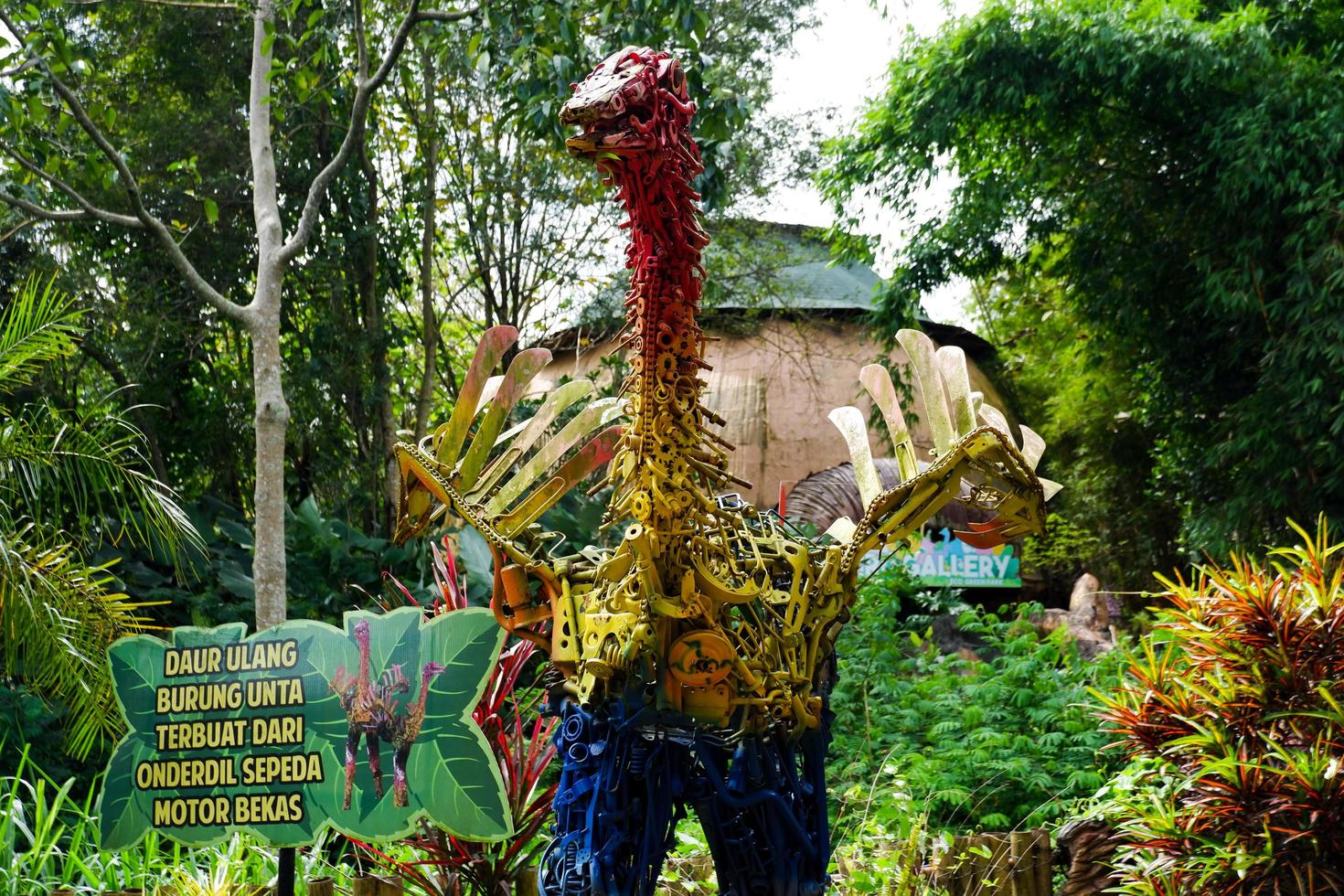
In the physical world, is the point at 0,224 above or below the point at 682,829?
above

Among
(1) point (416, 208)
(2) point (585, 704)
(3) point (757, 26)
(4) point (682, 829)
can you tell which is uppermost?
(3) point (757, 26)

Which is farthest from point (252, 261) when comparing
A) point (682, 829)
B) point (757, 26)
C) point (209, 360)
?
point (682, 829)

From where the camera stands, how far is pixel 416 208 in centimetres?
954

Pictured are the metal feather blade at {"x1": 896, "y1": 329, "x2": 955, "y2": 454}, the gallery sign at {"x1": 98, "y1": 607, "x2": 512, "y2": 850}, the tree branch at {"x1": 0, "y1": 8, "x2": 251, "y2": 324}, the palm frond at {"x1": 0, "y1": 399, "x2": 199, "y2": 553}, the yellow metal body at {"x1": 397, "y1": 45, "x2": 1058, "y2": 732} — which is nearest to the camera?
the yellow metal body at {"x1": 397, "y1": 45, "x2": 1058, "y2": 732}

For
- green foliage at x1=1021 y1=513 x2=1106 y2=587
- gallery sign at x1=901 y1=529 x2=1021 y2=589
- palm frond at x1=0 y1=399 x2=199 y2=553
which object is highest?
green foliage at x1=1021 y1=513 x2=1106 y2=587

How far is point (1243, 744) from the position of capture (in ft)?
12.0

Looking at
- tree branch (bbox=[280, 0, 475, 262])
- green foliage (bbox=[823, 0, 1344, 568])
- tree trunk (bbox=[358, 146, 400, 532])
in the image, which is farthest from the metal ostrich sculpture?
tree trunk (bbox=[358, 146, 400, 532])

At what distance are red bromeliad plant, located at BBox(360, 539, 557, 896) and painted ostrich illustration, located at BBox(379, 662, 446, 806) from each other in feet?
1.63

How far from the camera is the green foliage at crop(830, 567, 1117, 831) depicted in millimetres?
5160

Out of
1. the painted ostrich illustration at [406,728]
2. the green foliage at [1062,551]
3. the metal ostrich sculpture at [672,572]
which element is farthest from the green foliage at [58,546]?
the green foliage at [1062,551]

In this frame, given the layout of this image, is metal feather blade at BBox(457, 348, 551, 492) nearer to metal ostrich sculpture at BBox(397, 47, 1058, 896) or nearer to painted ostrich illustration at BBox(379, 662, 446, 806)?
metal ostrich sculpture at BBox(397, 47, 1058, 896)

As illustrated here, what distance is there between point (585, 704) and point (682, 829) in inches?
80.3

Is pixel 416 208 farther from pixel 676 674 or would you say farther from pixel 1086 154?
pixel 676 674

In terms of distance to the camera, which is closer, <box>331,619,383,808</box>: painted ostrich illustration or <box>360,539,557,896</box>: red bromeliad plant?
<box>331,619,383,808</box>: painted ostrich illustration
